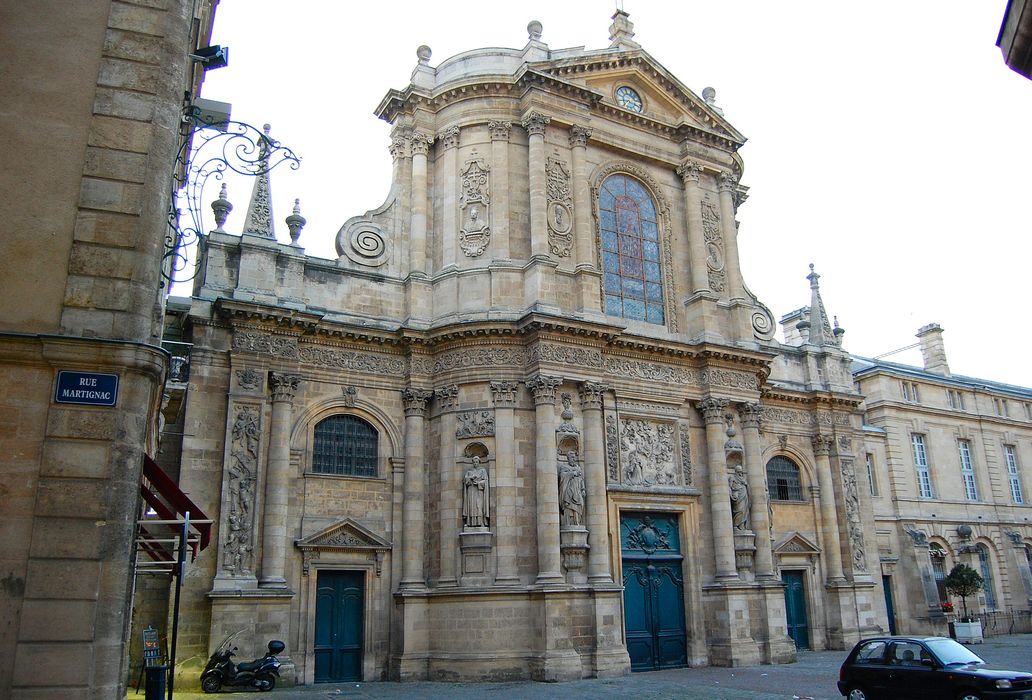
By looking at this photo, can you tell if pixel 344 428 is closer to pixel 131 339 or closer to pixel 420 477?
pixel 420 477

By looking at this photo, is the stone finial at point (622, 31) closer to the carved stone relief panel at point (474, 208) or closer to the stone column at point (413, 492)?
the carved stone relief panel at point (474, 208)

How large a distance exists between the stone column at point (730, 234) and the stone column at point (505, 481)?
27.9 feet

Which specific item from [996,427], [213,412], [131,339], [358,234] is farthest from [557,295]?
[996,427]

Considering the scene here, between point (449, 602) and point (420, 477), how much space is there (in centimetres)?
300

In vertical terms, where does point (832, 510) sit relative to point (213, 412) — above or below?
below

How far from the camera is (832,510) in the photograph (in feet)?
85.8

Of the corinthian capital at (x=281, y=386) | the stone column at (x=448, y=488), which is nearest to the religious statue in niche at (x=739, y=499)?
the stone column at (x=448, y=488)

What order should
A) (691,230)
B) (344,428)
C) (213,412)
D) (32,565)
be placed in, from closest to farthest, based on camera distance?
(32,565)
(213,412)
(344,428)
(691,230)

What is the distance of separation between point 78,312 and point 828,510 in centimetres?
2338

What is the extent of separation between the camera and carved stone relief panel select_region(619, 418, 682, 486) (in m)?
21.8

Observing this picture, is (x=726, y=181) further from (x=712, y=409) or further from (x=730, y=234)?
(x=712, y=409)

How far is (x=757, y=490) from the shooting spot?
2314 cm

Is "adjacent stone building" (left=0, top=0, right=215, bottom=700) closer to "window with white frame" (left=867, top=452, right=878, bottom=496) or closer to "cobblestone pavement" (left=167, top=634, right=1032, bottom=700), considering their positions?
"cobblestone pavement" (left=167, top=634, right=1032, bottom=700)

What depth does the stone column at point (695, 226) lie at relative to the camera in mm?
24391
